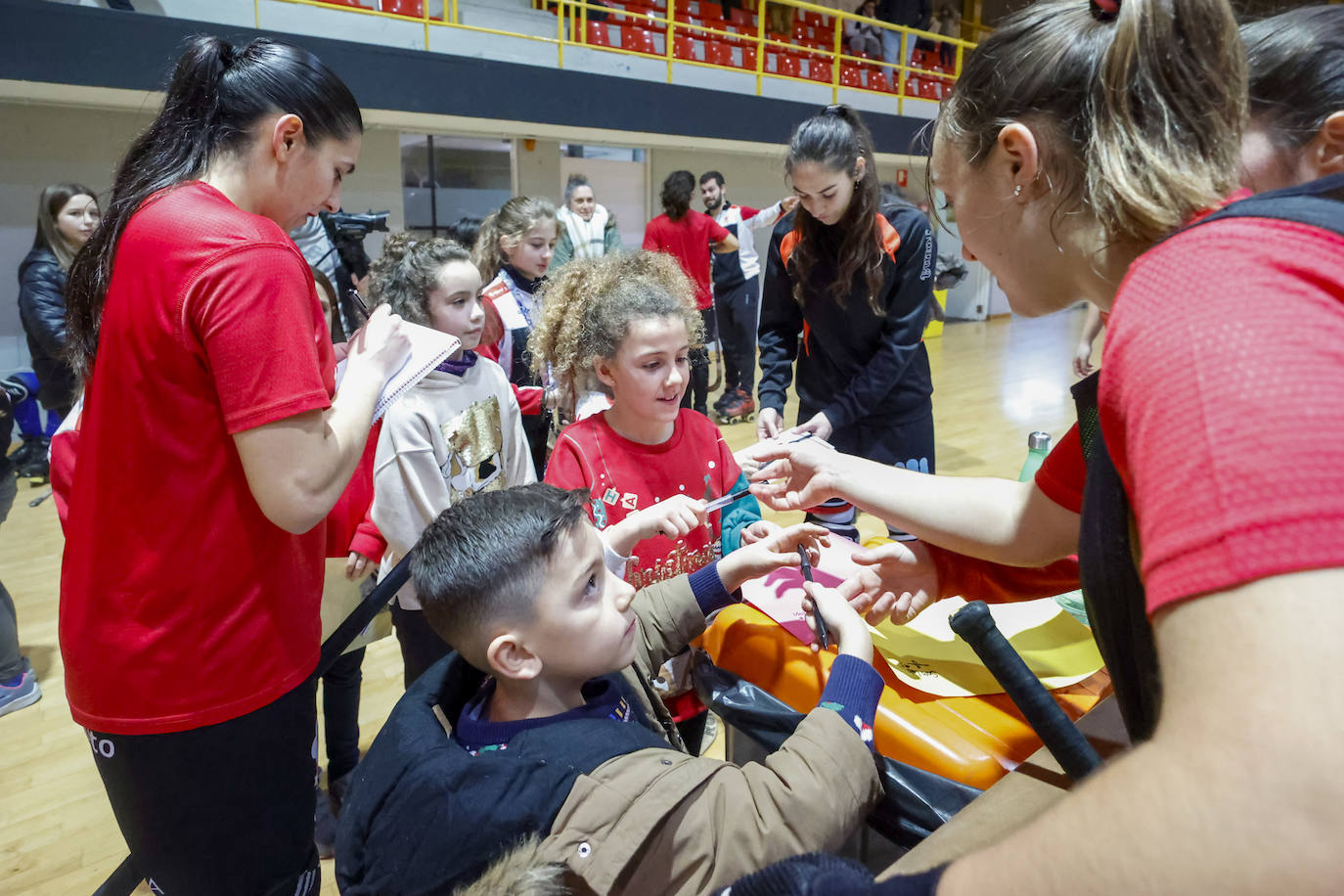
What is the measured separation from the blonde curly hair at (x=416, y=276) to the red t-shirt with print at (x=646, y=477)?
29.3 inches

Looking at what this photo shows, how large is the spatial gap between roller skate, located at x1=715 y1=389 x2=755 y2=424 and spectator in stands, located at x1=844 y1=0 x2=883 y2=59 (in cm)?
707

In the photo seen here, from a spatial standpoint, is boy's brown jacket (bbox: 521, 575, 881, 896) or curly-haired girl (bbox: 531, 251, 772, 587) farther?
curly-haired girl (bbox: 531, 251, 772, 587)

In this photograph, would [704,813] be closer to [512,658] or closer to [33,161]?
[512,658]

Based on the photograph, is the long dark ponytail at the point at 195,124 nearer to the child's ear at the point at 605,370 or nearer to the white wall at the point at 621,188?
the child's ear at the point at 605,370

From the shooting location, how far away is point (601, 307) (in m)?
2.04

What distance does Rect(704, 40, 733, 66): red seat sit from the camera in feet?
29.6

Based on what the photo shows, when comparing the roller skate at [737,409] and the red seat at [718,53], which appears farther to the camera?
the red seat at [718,53]

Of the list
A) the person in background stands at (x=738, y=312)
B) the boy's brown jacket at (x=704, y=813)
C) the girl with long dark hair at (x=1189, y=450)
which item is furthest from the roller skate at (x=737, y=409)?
the girl with long dark hair at (x=1189, y=450)

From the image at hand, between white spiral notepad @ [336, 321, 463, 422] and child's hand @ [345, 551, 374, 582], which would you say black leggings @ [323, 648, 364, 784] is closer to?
child's hand @ [345, 551, 374, 582]

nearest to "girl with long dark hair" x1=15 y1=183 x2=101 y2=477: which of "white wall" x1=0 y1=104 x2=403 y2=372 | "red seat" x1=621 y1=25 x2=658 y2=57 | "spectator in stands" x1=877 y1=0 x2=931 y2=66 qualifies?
"white wall" x1=0 y1=104 x2=403 y2=372

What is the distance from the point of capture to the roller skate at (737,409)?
239 inches

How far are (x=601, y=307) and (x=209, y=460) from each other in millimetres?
1128

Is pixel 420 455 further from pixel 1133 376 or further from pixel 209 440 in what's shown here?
pixel 1133 376

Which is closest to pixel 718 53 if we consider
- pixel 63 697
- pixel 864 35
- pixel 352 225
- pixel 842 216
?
pixel 864 35
